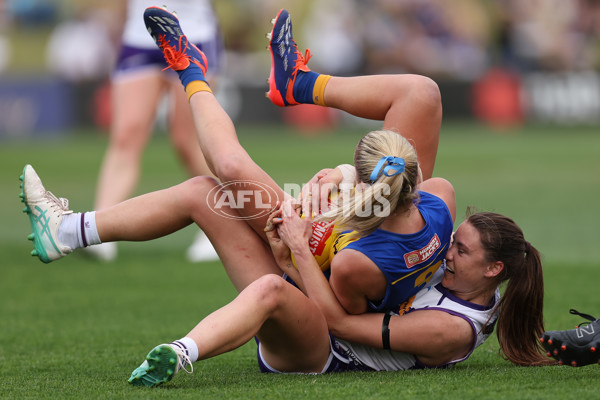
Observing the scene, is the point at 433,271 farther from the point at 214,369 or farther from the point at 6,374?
the point at 6,374

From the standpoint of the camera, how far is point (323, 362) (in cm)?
353

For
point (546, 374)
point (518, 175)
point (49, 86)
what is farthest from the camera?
point (49, 86)

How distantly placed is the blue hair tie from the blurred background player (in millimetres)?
3354

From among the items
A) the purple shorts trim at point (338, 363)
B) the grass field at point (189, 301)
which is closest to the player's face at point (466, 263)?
the grass field at point (189, 301)

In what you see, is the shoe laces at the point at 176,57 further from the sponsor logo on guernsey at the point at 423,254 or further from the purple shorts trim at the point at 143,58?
the purple shorts trim at the point at 143,58

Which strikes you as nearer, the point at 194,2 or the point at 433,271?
the point at 433,271

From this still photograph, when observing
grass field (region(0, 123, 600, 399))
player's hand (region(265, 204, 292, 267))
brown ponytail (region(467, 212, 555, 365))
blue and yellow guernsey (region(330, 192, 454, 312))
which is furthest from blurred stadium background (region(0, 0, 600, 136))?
brown ponytail (region(467, 212, 555, 365))

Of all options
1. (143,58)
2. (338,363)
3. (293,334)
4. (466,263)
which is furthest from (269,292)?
(143,58)

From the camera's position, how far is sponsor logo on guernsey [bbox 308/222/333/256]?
356 centimetres

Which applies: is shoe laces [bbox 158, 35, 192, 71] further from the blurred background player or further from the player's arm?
the blurred background player

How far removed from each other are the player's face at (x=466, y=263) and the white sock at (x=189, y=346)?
1055 millimetres

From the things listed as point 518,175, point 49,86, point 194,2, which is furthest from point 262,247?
point 49,86

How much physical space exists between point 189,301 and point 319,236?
1.90m

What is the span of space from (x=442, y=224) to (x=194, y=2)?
3.79 metres
